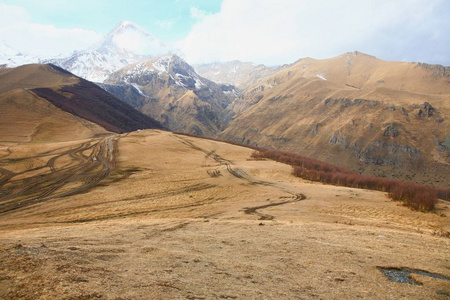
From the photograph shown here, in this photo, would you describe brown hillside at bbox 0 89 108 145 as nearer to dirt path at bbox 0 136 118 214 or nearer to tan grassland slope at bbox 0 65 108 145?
tan grassland slope at bbox 0 65 108 145

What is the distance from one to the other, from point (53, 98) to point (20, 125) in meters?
38.4

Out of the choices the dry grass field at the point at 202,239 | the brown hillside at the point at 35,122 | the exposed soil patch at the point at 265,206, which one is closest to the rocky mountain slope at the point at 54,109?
the brown hillside at the point at 35,122

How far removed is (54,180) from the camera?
28.5m

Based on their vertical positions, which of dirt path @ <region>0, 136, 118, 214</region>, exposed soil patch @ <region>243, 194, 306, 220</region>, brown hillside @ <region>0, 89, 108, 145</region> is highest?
brown hillside @ <region>0, 89, 108, 145</region>

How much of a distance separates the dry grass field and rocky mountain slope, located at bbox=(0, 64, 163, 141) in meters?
47.6

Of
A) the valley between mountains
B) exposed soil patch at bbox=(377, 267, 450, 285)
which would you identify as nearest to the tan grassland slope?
the valley between mountains

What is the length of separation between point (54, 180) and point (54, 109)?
7822 centimetres

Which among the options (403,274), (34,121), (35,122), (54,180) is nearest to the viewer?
(403,274)

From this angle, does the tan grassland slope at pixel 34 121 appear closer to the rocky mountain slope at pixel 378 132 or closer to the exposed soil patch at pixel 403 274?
the exposed soil patch at pixel 403 274

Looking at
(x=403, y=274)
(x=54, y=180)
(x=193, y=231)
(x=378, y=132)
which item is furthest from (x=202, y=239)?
(x=378, y=132)

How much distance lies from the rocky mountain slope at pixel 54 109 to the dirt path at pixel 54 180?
111ft

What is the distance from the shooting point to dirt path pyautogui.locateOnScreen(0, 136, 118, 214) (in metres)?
23.0

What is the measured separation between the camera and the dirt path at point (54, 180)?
23.0 meters

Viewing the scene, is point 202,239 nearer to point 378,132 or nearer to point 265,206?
point 265,206
